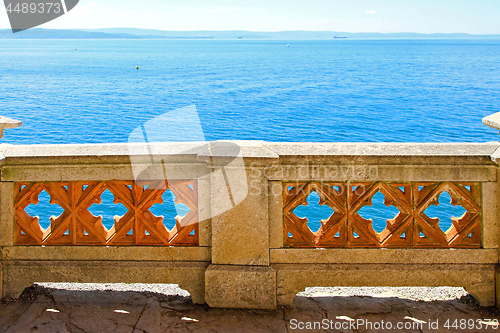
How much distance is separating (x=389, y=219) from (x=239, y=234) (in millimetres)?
1299

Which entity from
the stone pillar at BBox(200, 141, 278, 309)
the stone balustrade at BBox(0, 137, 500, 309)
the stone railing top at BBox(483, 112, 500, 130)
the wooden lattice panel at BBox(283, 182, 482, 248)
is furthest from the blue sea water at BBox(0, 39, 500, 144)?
the stone pillar at BBox(200, 141, 278, 309)

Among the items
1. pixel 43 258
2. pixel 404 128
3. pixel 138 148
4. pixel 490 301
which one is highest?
pixel 138 148

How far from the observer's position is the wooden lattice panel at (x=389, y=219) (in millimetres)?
3867

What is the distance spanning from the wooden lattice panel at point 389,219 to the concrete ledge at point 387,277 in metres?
0.19

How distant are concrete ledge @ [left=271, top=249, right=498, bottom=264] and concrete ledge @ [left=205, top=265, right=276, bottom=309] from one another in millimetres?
194

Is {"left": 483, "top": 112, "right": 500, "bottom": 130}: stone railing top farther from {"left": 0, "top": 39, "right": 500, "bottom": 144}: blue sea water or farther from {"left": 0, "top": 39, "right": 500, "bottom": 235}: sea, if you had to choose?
{"left": 0, "top": 39, "right": 500, "bottom": 144}: blue sea water

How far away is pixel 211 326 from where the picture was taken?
3.71 meters

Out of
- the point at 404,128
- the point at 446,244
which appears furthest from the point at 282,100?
the point at 446,244

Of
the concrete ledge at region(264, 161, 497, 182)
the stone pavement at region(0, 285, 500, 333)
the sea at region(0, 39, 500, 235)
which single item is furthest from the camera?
the sea at region(0, 39, 500, 235)

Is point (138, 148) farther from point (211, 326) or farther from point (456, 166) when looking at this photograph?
point (456, 166)

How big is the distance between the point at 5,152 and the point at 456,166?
3.82m

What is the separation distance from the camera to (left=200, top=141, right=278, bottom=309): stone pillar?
382cm

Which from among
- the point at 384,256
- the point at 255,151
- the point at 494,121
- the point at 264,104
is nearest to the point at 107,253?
the point at 255,151

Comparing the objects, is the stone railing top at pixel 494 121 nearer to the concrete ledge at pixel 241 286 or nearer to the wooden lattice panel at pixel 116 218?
the concrete ledge at pixel 241 286
